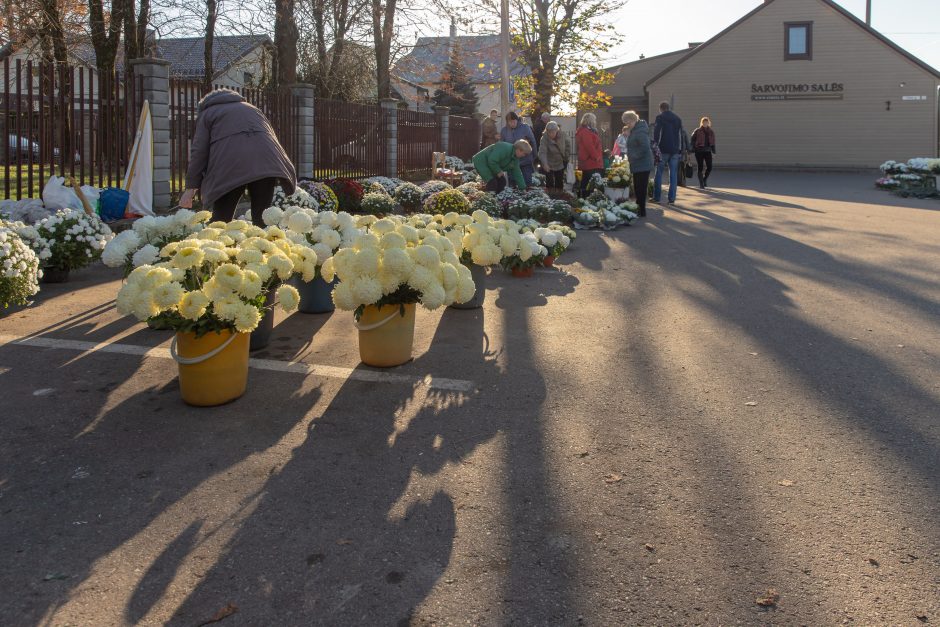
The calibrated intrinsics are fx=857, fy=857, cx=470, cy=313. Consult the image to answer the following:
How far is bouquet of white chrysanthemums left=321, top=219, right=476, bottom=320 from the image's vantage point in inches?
199

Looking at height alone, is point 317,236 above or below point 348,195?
below

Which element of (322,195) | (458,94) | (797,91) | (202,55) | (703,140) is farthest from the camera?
(458,94)

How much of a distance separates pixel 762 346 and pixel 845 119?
37.1 metres

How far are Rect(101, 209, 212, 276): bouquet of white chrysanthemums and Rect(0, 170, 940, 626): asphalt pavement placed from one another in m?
0.60

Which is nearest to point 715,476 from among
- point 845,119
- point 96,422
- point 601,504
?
point 601,504

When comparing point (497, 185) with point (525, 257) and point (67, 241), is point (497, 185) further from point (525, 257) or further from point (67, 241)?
point (67, 241)

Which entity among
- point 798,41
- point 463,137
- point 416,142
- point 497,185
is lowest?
point 497,185

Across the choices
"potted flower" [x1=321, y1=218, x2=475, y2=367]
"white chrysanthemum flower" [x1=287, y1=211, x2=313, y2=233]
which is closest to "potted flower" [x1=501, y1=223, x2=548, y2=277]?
"white chrysanthemum flower" [x1=287, y1=211, x2=313, y2=233]

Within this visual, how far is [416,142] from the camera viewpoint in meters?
24.3

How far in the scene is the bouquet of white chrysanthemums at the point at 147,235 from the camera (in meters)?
5.92

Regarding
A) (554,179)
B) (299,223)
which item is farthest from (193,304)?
(554,179)

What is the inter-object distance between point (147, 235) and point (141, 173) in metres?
6.26

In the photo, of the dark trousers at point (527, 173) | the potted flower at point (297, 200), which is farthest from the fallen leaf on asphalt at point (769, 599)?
the dark trousers at point (527, 173)

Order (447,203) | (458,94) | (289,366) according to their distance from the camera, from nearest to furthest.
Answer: (289,366), (447,203), (458,94)
